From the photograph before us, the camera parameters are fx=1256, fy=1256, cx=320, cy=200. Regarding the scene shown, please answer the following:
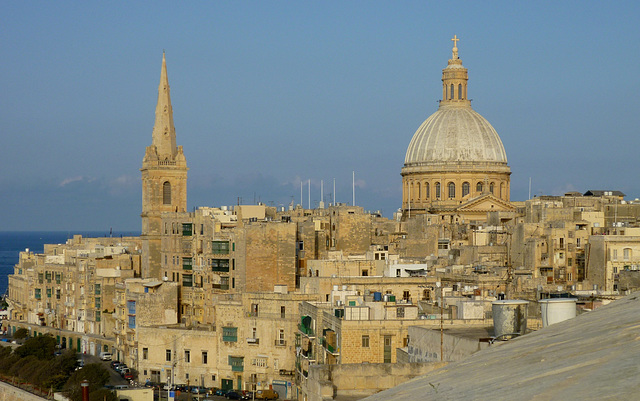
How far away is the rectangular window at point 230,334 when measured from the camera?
48656 mm

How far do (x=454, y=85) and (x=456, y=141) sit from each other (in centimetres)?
543

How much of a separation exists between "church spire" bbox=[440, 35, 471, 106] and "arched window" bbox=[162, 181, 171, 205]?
19023 mm

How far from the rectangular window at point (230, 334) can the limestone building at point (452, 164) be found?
26.6 metres

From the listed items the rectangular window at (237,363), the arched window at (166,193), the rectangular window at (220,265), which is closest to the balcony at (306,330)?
the rectangular window at (237,363)

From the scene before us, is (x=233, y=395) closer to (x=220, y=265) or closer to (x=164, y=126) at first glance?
(x=220, y=265)

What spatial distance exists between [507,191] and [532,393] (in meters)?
70.2

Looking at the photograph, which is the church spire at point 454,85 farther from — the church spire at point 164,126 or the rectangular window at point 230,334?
the rectangular window at point 230,334

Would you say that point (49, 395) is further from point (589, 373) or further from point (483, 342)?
point (589, 373)

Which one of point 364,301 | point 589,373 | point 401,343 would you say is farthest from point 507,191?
point 589,373

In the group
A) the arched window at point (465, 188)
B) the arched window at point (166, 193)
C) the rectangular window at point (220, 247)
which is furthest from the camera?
the arched window at point (465, 188)

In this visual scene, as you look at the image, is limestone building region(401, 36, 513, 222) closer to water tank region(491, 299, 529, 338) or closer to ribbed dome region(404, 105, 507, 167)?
ribbed dome region(404, 105, 507, 167)

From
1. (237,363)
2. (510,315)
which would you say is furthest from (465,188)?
(510,315)

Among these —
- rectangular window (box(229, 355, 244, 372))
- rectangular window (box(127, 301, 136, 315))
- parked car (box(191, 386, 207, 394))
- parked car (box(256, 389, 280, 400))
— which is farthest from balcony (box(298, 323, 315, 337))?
rectangular window (box(127, 301, 136, 315))

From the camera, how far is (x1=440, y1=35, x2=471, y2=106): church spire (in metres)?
78.6
